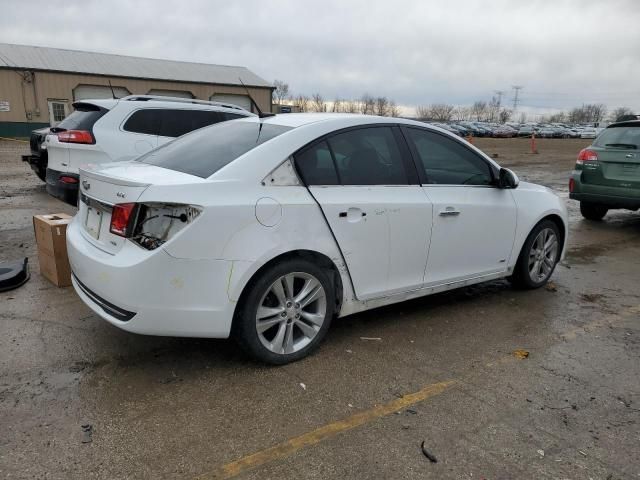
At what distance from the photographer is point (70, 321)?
4121 millimetres

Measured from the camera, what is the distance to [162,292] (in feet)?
9.88

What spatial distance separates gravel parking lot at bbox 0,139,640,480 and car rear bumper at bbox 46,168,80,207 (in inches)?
91.6

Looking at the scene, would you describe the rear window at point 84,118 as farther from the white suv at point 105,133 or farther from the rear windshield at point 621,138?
the rear windshield at point 621,138

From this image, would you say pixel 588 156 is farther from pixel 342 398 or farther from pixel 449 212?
pixel 342 398

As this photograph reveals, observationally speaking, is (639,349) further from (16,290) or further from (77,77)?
(77,77)

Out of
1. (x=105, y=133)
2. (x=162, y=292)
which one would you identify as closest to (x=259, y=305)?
(x=162, y=292)

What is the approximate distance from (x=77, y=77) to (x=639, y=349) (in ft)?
108

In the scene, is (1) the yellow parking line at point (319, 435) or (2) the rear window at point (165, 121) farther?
(2) the rear window at point (165, 121)

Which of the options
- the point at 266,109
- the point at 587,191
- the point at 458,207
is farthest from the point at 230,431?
the point at 266,109

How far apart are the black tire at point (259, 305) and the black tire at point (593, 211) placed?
7.64 metres

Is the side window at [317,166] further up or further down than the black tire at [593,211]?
further up

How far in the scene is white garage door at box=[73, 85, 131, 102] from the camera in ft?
101

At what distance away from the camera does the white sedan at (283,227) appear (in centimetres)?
305

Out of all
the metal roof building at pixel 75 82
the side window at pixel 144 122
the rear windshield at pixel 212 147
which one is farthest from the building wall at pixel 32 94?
the rear windshield at pixel 212 147
